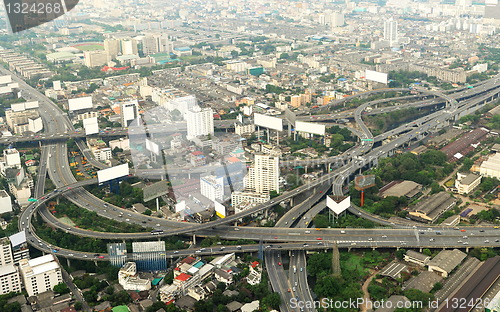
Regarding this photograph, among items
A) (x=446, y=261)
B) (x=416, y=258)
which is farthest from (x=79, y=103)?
(x=446, y=261)

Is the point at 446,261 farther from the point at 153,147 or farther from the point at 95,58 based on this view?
the point at 95,58

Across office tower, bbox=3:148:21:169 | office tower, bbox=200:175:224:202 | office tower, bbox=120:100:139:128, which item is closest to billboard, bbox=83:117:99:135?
office tower, bbox=120:100:139:128

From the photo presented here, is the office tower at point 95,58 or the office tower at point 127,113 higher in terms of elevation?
the office tower at point 95,58

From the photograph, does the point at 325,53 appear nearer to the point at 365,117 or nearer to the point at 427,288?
the point at 365,117

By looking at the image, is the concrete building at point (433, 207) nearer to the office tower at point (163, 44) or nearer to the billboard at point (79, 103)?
the billboard at point (79, 103)

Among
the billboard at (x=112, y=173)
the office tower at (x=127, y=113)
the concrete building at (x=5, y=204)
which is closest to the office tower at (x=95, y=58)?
the office tower at (x=127, y=113)

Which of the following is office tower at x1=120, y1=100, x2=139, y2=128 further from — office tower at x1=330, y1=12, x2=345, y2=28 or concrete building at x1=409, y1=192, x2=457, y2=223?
office tower at x1=330, y1=12, x2=345, y2=28
